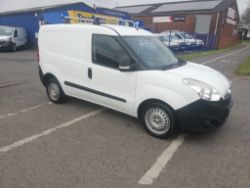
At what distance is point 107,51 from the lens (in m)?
4.51

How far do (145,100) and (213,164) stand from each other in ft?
4.83

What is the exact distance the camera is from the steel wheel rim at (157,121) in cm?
400

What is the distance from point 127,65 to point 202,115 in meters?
1.49

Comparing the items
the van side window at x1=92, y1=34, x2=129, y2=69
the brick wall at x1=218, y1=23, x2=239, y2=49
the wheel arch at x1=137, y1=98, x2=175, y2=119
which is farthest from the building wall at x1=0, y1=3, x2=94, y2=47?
the wheel arch at x1=137, y1=98, x2=175, y2=119

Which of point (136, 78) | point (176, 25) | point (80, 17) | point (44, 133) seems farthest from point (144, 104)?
point (176, 25)

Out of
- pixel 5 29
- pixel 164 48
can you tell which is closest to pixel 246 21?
pixel 5 29

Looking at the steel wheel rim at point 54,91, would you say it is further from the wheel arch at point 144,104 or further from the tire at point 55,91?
the wheel arch at point 144,104

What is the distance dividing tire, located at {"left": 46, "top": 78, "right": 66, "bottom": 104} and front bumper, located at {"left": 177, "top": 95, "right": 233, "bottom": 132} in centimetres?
301

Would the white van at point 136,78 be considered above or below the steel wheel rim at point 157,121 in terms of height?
above

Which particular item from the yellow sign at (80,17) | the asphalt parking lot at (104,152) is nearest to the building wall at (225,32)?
the yellow sign at (80,17)

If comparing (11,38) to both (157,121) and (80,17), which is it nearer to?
(80,17)

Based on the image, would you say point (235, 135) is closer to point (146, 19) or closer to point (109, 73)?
point (109, 73)

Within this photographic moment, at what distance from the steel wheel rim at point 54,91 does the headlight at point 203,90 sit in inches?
124

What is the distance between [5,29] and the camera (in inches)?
757
